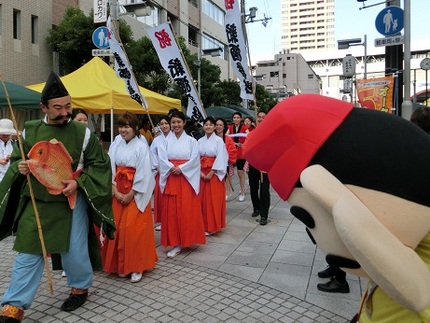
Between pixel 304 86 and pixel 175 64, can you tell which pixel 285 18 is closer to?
pixel 304 86

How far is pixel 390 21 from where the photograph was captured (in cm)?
739

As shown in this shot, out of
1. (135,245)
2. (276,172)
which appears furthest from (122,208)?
(276,172)

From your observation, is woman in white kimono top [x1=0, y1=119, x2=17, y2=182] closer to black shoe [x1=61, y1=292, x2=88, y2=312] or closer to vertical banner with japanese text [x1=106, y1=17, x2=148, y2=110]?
vertical banner with japanese text [x1=106, y1=17, x2=148, y2=110]

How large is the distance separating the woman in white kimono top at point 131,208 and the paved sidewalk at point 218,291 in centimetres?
18

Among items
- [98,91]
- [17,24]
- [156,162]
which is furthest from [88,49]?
[156,162]

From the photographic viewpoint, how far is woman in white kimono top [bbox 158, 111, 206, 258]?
482 cm

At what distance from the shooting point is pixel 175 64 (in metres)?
6.38

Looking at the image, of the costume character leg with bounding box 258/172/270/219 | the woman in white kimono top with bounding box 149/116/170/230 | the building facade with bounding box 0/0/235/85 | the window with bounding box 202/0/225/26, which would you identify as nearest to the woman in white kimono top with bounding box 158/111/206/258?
the woman in white kimono top with bounding box 149/116/170/230

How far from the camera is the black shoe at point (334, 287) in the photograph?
3.68 m

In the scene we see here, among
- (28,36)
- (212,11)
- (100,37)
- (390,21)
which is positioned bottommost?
(390,21)

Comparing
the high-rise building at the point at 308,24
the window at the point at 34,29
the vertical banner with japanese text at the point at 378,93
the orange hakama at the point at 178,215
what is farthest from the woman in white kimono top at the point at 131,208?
the high-rise building at the point at 308,24

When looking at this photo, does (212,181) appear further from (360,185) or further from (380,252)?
(380,252)

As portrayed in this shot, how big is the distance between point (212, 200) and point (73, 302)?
8.96 feet

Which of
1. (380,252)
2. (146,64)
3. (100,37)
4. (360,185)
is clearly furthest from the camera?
(146,64)
